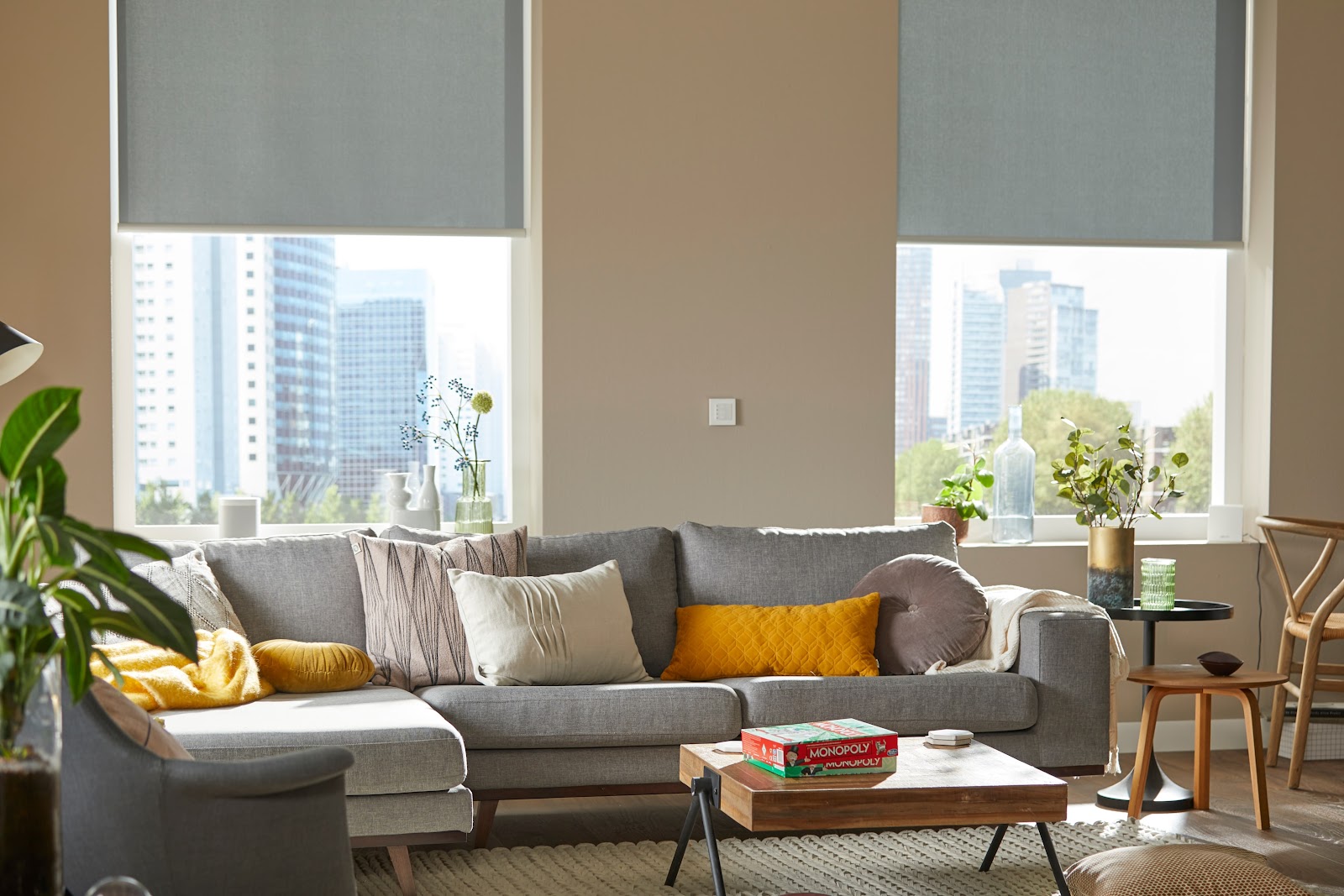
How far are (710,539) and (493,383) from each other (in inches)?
46.3

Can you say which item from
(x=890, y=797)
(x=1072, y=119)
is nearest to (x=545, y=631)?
(x=890, y=797)

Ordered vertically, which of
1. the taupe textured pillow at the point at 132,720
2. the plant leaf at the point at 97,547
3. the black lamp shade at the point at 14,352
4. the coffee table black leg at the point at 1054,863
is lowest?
the coffee table black leg at the point at 1054,863

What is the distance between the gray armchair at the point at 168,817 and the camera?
2068mm

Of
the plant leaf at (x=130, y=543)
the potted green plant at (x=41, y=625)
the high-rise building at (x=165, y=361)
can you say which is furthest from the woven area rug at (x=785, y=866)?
the plant leaf at (x=130, y=543)

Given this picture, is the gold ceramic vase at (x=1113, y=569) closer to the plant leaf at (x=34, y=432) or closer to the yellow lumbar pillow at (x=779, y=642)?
the yellow lumbar pillow at (x=779, y=642)

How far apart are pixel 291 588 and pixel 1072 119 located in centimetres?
338

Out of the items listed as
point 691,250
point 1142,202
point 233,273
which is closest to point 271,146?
point 233,273

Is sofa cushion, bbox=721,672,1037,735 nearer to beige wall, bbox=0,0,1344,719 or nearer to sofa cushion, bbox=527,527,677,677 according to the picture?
sofa cushion, bbox=527,527,677,677

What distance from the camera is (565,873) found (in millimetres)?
3514

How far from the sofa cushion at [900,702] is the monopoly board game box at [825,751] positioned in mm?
659


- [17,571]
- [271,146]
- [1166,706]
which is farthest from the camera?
[1166,706]

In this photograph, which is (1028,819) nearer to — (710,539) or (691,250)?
(710,539)

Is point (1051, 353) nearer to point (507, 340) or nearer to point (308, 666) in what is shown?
point (507, 340)

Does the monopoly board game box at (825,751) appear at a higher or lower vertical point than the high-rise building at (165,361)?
lower
